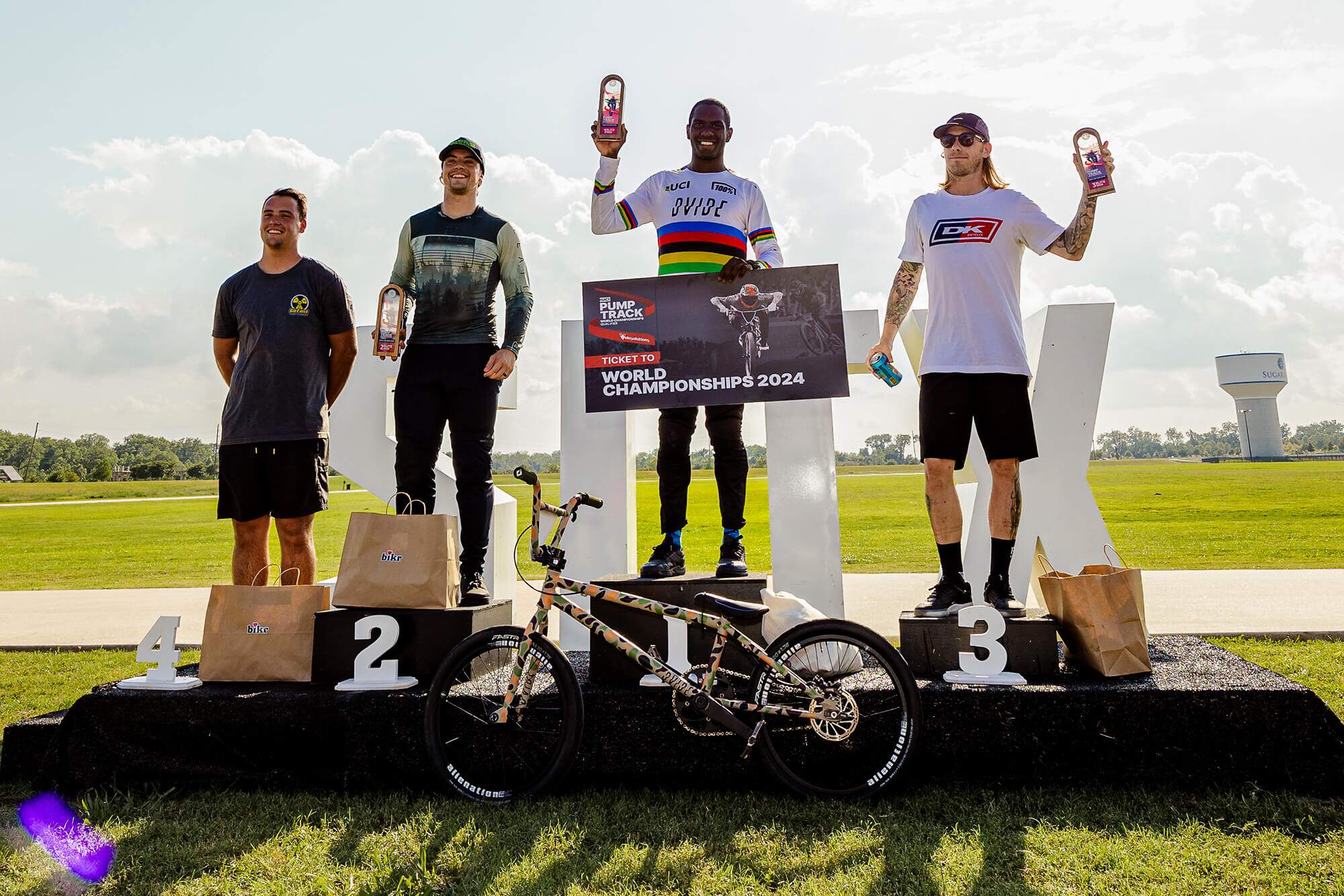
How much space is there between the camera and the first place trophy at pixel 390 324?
3658mm

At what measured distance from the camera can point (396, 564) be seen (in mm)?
3303

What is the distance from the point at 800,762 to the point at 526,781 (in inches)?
A: 40.1

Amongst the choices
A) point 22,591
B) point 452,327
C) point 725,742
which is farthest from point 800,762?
point 22,591

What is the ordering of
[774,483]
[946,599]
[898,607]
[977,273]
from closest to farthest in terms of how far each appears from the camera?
[946,599]
[977,273]
[774,483]
[898,607]

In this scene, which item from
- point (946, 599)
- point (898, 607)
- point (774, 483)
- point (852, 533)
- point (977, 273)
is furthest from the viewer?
point (852, 533)

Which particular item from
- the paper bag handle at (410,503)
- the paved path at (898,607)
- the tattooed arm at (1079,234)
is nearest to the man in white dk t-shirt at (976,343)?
the tattooed arm at (1079,234)

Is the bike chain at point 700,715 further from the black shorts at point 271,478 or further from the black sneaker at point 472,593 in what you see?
the black shorts at point 271,478

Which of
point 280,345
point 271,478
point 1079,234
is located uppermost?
point 1079,234

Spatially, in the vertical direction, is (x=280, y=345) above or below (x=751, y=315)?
below

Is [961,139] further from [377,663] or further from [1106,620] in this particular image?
[377,663]

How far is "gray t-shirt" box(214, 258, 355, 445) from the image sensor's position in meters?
3.69

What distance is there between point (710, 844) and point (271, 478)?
8.49ft

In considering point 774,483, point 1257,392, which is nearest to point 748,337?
point 774,483

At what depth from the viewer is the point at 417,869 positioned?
7.66 feet
